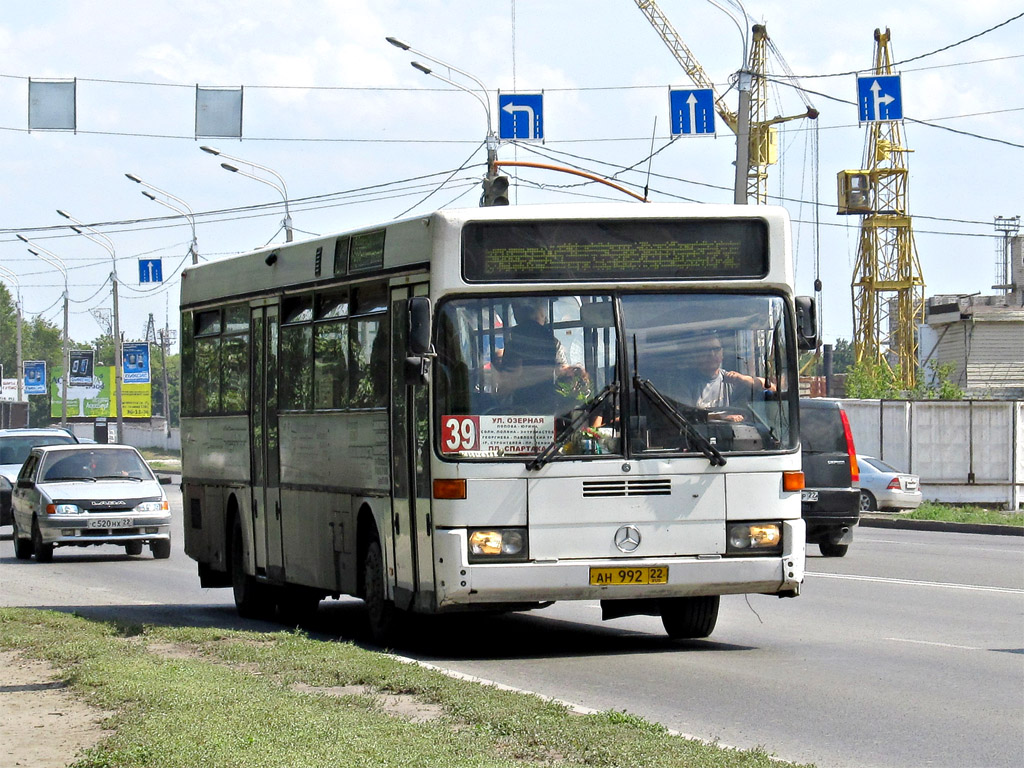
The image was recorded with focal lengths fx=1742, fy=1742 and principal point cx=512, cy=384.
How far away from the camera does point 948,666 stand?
11133mm

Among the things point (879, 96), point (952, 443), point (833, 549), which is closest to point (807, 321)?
point (833, 549)

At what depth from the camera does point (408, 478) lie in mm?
11664

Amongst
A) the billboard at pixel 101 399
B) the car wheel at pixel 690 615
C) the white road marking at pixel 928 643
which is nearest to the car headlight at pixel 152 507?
the car wheel at pixel 690 615

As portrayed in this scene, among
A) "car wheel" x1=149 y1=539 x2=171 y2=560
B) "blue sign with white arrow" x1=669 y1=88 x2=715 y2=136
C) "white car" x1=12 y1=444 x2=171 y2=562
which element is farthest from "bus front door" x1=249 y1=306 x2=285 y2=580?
"blue sign with white arrow" x1=669 y1=88 x2=715 y2=136

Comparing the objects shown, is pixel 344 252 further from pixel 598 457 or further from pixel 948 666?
pixel 948 666

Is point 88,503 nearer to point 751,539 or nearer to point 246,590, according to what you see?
point 246,590

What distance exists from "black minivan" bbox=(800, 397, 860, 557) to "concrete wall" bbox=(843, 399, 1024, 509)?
13.1m

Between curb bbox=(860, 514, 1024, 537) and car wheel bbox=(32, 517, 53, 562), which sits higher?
car wheel bbox=(32, 517, 53, 562)

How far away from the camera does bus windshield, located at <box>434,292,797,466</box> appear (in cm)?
1116

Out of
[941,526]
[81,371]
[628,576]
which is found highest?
[81,371]

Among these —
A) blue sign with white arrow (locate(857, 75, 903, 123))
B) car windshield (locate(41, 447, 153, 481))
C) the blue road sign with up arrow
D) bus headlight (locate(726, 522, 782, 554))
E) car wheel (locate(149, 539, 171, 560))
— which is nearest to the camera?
bus headlight (locate(726, 522, 782, 554))

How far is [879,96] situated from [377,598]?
1910 centimetres

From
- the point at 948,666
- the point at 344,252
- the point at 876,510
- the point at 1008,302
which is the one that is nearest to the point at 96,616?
the point at 344,252

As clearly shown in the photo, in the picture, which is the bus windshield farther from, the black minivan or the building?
the building
